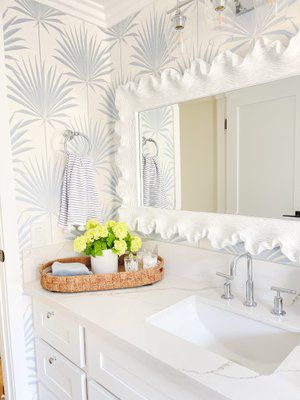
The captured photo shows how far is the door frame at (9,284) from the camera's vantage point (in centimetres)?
139

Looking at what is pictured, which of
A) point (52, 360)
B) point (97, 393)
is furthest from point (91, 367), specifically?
point (52, 360)

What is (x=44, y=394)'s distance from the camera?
1.48m

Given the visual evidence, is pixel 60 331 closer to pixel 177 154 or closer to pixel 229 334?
pixel 229 334

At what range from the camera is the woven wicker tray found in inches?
52.7

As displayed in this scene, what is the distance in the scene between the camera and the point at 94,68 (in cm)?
169

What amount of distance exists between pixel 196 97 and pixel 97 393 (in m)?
1.27

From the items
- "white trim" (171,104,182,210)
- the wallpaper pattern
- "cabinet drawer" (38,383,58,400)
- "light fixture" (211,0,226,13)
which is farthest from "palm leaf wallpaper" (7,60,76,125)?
"cabinet drawer" (38,383,58,400)

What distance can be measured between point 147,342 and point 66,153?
1042 mm

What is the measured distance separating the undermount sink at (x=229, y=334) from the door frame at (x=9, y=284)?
76cm

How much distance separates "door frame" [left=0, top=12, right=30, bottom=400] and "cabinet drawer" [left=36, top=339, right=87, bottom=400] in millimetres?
105

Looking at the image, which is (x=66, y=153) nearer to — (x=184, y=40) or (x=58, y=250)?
(x=58, y=250)

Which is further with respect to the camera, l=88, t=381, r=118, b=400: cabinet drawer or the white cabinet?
l=88, t=381, r=118, b=400: cabinet drawer

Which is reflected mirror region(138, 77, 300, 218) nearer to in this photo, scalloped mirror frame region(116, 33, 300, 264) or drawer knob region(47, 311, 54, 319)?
scalloped mirror frame region(116, 33, 300, 264)

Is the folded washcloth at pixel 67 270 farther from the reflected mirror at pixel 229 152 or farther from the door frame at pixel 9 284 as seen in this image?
the reflected mirror at pixel 229 152
